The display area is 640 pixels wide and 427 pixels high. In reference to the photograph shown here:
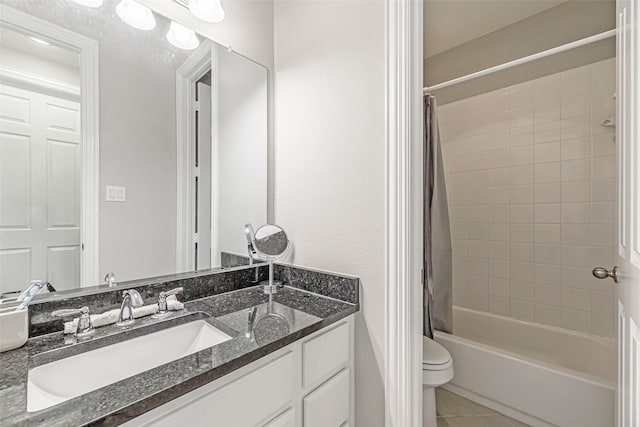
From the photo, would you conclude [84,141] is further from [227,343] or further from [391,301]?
[391,301]

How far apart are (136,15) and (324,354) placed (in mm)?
1402

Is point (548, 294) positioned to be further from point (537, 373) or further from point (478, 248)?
point (537, 373)

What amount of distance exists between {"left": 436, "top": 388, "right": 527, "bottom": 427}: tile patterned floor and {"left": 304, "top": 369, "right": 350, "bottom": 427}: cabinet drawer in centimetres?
99

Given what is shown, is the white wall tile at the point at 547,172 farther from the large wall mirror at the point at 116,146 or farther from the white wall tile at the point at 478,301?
the large wall mirror at the point at 116,146

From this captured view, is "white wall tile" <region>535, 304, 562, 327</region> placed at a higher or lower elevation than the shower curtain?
lower

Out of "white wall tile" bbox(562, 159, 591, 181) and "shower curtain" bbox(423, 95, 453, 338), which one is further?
"white wall tile" bbox(562, 159, 591, 181)

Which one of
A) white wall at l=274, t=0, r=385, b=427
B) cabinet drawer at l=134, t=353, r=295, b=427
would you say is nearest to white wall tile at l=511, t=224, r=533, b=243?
white wall at l=274, t=0, r=385, b=427

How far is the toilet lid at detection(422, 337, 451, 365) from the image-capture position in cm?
149

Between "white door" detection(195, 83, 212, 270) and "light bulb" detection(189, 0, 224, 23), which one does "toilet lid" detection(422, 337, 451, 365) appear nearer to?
"white door" detection(195, 83, 212, 270)

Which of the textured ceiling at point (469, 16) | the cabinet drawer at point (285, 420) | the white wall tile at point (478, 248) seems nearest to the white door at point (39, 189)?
the cabinet drawer at point (285, 420)

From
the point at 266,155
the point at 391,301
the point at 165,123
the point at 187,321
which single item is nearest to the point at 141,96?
the point at 165,123

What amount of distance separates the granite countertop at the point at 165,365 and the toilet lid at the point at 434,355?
2.25 feet

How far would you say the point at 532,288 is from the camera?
2145 mm

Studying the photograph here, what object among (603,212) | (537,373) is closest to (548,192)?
(603,212)
